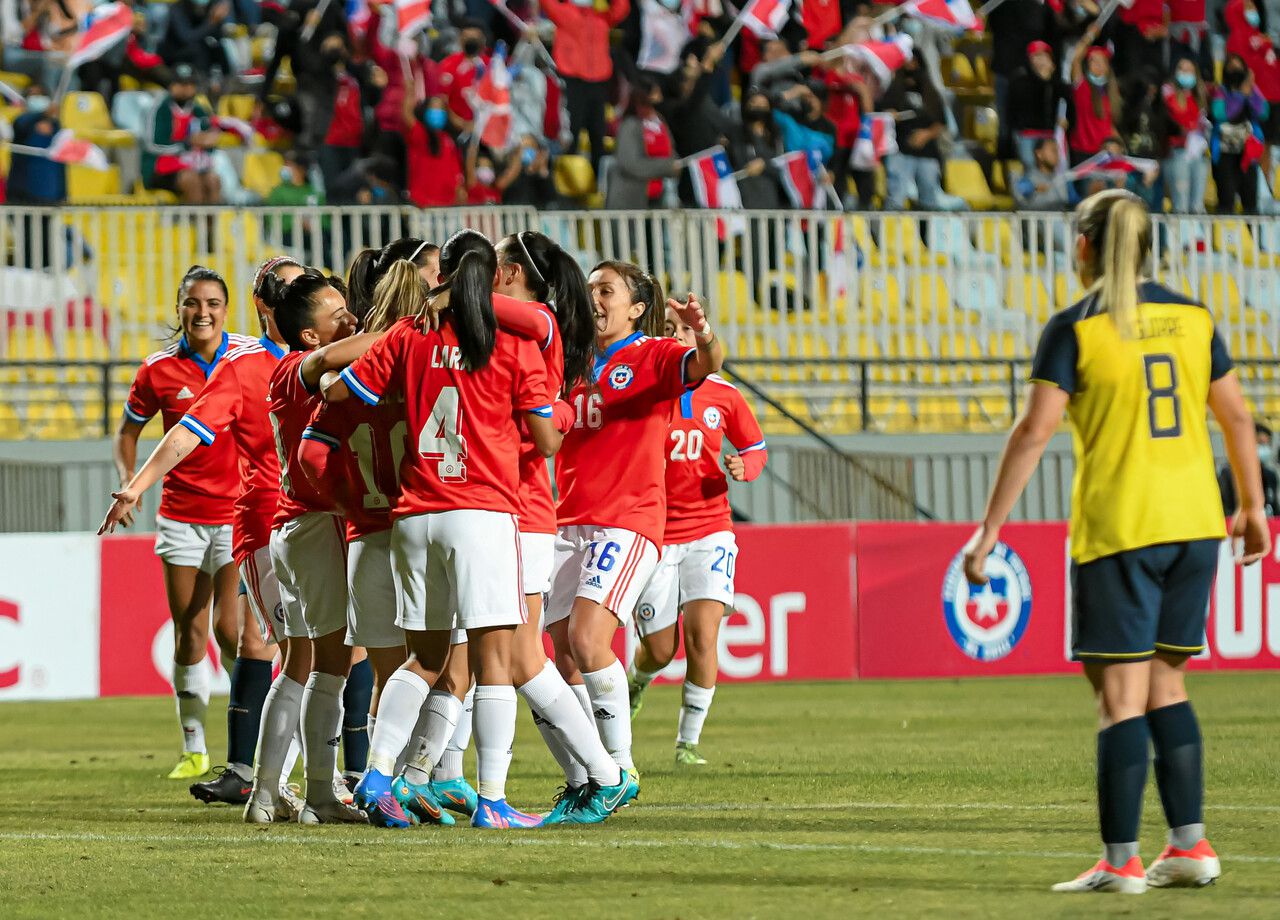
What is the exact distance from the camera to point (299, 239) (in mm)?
19688

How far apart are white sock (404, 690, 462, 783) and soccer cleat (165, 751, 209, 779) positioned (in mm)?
2933

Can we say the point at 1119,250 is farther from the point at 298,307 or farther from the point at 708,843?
the point at 298,307

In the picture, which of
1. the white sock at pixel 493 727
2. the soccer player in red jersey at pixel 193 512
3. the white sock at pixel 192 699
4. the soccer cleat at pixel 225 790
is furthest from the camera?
the white sock at pixel 192 699

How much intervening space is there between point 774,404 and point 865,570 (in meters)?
2.22

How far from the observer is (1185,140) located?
77.9 feet

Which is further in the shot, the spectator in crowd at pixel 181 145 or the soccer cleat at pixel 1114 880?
the spectator in crowd at pixel 181 145

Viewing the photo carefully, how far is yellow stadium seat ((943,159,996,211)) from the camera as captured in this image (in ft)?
78.7

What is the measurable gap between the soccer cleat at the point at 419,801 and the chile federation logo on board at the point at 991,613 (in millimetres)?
10104

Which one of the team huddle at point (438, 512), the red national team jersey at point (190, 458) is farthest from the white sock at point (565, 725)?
the red national team jersey at point (190, 458)

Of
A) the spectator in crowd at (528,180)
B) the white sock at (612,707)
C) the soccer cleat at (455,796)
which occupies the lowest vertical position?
the soccer cleat at (455,796)

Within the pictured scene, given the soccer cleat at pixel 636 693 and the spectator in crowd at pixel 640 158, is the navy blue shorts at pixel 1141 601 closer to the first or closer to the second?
the soccer cleat at pixel 636 693

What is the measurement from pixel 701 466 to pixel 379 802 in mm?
3789

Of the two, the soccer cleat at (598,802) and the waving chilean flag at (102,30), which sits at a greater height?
the waving chilean flag at (102,30)

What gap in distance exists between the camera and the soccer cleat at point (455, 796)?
26.8 ft
